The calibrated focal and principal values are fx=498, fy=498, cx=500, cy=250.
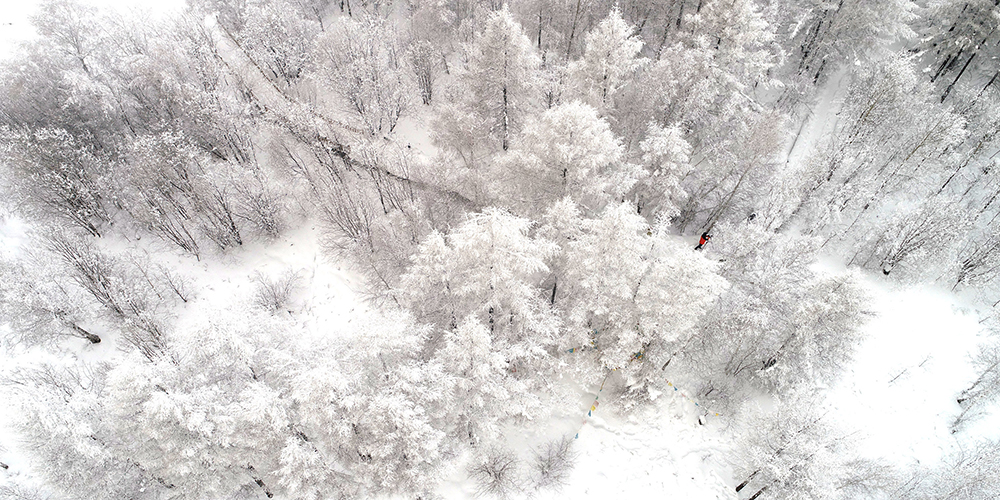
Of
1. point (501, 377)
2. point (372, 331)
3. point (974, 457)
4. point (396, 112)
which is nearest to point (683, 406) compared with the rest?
point (501, 377)

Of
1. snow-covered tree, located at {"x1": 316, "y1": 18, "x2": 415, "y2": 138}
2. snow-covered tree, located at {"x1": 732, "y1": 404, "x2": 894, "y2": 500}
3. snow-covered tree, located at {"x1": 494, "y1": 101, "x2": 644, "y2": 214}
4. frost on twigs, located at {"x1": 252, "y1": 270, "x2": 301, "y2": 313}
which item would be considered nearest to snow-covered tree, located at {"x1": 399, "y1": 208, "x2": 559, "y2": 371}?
snow-covered tree, located at {"x1": 494, "y1": 101, "x2": 644, "y2": 214}

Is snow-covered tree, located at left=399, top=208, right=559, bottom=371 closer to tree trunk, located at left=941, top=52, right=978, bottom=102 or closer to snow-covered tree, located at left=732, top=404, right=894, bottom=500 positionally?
snow-covered tree, located at left=732, top=404, right=894, bottom=500

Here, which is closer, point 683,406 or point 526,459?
point 526,459

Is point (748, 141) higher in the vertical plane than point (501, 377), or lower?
higher

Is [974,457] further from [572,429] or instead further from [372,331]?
[372,331]

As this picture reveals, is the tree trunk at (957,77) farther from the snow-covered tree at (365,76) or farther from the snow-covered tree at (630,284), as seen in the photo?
the snow-covered tree at (365,76)

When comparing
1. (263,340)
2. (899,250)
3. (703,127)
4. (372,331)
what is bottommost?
(263,340)

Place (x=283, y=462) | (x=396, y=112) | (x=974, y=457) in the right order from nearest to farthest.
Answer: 1. (x=283, y=462)
2. (x=974, y=457)
3. (x=396, y=112)

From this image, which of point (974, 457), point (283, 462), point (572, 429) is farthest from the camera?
point (572, 429)
